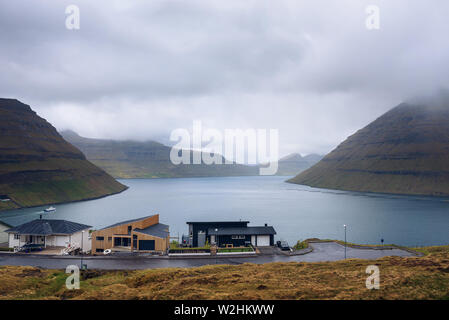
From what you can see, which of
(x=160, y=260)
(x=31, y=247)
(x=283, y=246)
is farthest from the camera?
(x=283, y=246)

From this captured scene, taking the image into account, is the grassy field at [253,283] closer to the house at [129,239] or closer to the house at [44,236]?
the house at [129,239]

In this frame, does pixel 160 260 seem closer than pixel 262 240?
Yes

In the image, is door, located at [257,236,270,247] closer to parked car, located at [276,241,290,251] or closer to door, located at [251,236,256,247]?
door, located at [251,236,256,247]

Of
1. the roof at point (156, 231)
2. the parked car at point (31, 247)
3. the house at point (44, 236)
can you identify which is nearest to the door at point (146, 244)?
the roof at point (156, 231)

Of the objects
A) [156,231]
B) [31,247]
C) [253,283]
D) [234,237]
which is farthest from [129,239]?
[253,283]

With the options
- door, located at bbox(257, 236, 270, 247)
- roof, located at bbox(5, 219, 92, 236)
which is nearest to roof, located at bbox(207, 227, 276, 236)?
door, located at bbox(257, 236, 270, 247)

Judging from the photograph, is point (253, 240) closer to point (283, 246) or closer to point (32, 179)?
point (283, 246)
